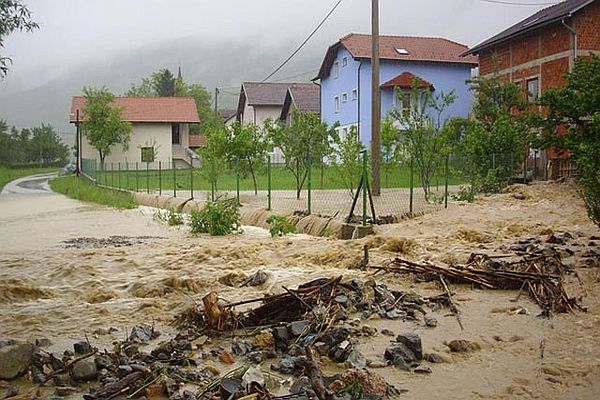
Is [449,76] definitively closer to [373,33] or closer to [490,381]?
[373,33]

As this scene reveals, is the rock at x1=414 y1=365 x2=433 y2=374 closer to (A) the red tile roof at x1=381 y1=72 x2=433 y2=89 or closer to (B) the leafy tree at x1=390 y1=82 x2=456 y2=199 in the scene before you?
(B) the leafy tree at x1=390 y1=82 x2=456 y2=199

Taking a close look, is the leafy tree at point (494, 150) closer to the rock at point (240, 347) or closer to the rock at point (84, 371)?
the rock at point (240, 347)

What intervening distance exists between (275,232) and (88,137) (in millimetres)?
43749

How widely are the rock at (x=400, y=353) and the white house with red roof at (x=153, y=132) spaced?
52.4 metres

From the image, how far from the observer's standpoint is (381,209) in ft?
59.3

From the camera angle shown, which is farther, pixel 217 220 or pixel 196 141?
pixel 196 141

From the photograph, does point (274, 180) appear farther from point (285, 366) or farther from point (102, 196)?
point (285, 366)

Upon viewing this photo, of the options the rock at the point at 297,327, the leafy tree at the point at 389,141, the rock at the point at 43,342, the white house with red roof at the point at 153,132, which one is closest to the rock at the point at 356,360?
the rock at the point at 297,327

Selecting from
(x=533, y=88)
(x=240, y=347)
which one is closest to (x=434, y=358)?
(x=240, y=347)

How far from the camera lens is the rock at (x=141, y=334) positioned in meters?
6.94

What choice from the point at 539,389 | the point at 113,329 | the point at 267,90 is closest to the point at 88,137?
the point at 267,90

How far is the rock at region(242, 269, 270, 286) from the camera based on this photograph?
9.89 meters

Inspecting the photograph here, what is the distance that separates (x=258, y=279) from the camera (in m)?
9.96

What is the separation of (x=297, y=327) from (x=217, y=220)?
35.2 ft
